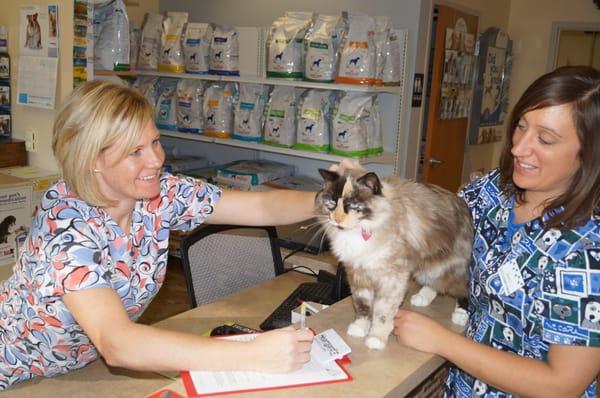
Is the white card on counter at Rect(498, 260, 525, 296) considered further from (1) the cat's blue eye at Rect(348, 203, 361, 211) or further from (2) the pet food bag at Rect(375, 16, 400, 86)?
(2) the pet food bag at Rect(375, 16, 400, 86)

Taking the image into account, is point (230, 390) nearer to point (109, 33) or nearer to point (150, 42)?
point (109, 33)

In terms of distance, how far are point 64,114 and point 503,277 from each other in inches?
45.5

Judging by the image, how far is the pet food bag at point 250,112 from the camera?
3865 mm

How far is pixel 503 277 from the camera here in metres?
1.33

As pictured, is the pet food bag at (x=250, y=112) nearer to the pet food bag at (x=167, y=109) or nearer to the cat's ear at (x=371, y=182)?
the pet food bag at (x=167, y=109)

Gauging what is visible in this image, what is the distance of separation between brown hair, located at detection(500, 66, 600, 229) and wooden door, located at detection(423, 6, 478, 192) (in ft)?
9.11

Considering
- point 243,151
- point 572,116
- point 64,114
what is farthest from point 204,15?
point 572,116

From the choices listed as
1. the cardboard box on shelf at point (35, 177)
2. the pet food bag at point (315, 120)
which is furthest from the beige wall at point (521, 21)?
the cardboard box on shelf at point (35, 177)

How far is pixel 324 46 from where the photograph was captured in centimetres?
339

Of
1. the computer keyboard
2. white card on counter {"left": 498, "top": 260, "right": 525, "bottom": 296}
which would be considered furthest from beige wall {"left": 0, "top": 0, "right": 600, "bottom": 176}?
white card on counter {"left": 498, "top": 260, "right": 525, "bottom": 296}

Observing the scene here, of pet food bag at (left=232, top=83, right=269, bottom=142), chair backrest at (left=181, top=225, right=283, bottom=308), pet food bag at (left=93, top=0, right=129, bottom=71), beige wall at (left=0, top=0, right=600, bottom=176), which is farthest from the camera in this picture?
beige wall at (left=0, top=0, right=600, bottom=176)

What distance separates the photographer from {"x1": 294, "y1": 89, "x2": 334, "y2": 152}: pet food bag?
138 inches

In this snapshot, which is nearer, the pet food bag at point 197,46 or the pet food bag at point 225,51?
the pet food bag at point 225,51

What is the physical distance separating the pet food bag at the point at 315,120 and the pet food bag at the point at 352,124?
83 millimetres
